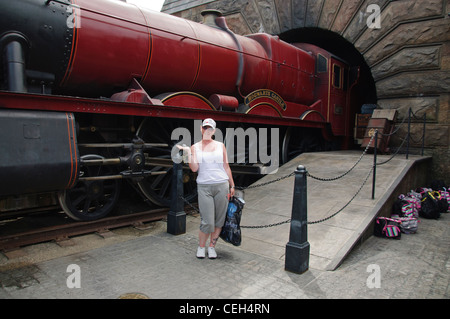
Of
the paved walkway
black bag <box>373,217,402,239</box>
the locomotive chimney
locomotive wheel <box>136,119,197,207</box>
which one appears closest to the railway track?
the paved walkway

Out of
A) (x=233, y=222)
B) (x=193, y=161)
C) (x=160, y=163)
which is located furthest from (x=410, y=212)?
(x=160, y=163)

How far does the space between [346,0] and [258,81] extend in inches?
176

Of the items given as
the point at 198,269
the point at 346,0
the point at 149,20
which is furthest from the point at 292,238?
the point at 346,0

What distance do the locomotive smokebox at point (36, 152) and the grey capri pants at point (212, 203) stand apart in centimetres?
145

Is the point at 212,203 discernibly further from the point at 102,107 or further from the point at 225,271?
the point at 102,107

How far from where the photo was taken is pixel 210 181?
3.43 meters

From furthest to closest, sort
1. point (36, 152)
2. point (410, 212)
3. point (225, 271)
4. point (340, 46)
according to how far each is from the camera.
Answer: point (340, 46) → point (410, 212) → point (36, 152) → point (225, 271)

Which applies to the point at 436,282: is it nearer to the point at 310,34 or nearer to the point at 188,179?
the point at 188,179

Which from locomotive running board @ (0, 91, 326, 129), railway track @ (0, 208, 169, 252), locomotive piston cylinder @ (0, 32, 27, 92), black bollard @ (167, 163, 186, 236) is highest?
locomotive piston cylinder @ (0, 32, 27, 92)

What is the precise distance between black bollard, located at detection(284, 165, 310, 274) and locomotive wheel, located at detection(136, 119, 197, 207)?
219 cm

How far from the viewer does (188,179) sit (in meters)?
5.58

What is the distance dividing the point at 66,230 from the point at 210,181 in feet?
6.57

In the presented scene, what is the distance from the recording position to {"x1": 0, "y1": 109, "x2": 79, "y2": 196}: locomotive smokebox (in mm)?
3229

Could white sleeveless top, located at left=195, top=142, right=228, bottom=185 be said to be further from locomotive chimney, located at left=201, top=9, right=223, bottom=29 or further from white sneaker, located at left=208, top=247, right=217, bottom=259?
locomotive chimney, located at left=201, top=9, right=223, bottom=29
